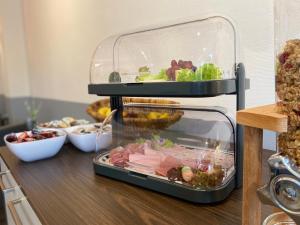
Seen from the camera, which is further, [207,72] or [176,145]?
[176,145]

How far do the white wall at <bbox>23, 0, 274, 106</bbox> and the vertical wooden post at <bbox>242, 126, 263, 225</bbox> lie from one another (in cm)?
50

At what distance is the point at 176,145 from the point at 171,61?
0.23 m

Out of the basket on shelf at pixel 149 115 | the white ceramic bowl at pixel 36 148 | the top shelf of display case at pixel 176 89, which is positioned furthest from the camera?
the white ceramic bowl at pixel 36 148

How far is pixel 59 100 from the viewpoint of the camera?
2.47 metres

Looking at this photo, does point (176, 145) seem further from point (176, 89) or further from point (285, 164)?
point (285, 164)

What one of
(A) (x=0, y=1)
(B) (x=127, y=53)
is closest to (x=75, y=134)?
(B) (x=127, y=53)

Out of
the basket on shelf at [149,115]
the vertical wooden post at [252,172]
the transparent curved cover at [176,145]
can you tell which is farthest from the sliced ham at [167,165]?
the vertical wooden post at [252,172]

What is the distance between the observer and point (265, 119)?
383 millimetres

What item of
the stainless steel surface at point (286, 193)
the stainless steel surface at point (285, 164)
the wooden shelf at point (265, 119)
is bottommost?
the stainless steel surface at point (286, 193)

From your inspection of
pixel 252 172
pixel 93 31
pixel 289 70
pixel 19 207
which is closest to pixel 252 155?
pixel 252 172

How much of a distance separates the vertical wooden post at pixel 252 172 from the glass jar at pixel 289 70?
0.12ft

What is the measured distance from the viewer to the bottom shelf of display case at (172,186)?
581mm

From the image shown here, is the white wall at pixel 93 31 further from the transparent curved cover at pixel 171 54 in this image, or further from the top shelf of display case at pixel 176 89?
the top shelf of display case at pixel 176 89

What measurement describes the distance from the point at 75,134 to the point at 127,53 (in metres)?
0.37
